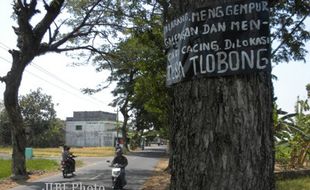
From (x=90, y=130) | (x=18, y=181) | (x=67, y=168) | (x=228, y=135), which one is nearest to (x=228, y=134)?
(x=228, y=135)

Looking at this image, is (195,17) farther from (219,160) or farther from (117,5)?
(117,5)

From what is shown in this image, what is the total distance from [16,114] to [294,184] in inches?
571

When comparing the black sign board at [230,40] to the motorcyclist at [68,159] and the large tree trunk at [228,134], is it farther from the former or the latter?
the motorcyclist at [68,159]

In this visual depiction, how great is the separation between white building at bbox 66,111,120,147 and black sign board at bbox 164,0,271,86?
9205cm

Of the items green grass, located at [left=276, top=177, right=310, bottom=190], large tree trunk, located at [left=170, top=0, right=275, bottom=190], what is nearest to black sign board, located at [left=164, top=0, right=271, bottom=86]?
large tree trunk, located at [left=170, top=0, right=275, bottom=190]

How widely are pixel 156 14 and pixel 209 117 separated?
56.5 feet

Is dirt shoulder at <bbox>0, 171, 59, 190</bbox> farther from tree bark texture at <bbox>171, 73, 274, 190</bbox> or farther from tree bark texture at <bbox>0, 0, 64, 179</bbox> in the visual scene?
tree bark texture at <bbox>171, 73, 274, 190</bbox>

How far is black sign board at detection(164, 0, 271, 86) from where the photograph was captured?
3035 mm

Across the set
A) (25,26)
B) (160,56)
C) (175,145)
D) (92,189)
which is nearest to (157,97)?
(160,56)

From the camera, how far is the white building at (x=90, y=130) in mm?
97812

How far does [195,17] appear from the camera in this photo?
3.17 metres

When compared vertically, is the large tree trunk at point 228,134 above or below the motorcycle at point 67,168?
above

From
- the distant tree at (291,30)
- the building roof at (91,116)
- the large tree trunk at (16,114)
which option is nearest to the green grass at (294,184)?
the distant tree at (291,30)

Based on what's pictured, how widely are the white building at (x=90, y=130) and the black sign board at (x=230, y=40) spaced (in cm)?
9205
